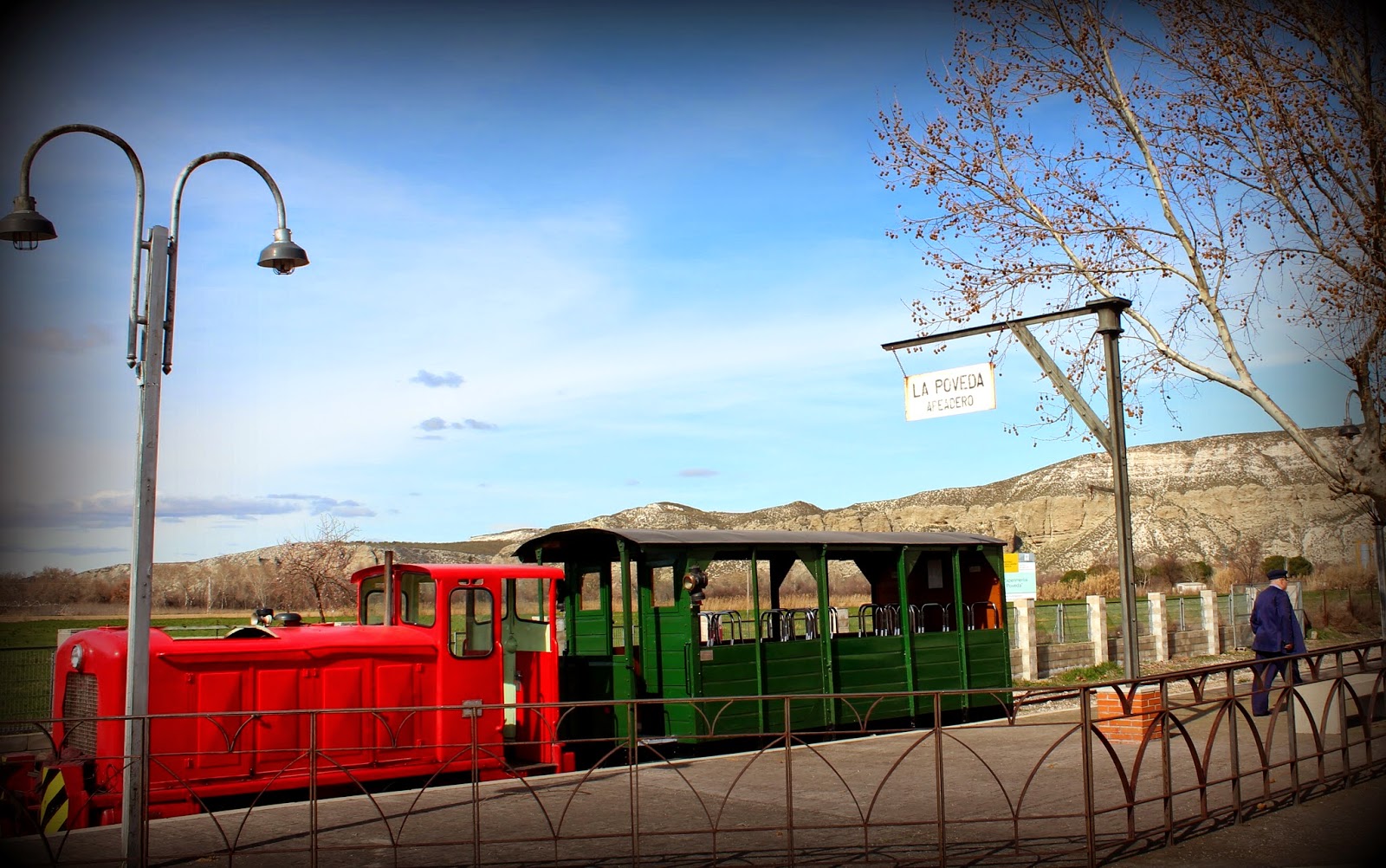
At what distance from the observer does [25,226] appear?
23.6 ft

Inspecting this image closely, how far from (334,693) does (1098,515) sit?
75.1m

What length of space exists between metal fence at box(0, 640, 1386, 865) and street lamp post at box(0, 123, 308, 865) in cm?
32

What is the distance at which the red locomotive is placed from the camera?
899 cm

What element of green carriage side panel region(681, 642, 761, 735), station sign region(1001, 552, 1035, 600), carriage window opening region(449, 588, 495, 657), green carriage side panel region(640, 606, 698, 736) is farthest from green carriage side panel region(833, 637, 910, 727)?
station sign region(1001, 552, 1035, 600)

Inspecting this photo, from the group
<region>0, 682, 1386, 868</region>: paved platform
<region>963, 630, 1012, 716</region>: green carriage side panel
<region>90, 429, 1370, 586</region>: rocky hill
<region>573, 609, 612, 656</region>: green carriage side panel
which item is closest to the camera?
<region>0, 682, 1386, 868</region>: paved platform

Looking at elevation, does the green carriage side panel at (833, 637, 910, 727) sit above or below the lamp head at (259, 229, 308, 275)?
below

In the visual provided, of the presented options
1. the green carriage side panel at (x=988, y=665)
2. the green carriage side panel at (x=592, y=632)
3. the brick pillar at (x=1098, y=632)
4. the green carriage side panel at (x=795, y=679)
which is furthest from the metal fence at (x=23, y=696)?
the brick pillar at (x=1098, y=632)

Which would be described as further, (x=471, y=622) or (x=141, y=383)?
(x=471, y=622)

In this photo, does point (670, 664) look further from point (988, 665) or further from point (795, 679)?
point (988, 665)

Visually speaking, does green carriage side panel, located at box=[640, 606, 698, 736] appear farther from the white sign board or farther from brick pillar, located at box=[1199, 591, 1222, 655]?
brick pillar, located at box=[1199, 591, 1222, 655]

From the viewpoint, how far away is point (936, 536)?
14984 millimetres

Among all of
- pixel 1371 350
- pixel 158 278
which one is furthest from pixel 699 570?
pixel 1371 350

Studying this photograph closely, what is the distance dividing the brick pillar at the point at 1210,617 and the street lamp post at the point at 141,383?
23.8 meters

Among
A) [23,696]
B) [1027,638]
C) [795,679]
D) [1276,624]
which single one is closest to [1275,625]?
[1276,624]
